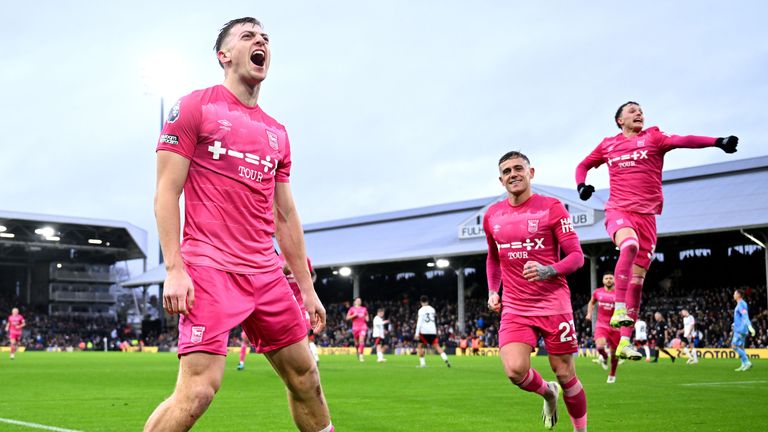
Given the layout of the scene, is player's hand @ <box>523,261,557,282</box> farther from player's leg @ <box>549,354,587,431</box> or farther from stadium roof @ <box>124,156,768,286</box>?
stadium roof @ <box>124,156,768,286</box>

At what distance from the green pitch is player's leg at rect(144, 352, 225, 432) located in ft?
15.6

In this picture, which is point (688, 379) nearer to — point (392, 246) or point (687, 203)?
point (687, 203)

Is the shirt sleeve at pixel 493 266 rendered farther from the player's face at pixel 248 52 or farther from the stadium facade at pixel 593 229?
the stadium facade at pixel 593 229

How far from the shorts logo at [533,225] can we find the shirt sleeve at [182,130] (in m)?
4.10

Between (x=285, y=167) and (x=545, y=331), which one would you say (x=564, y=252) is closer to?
(x=545, y=331)

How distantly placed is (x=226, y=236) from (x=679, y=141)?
5.98m

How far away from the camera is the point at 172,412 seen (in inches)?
166

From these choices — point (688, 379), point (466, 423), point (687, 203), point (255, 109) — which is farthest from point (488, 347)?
point (255, 109)

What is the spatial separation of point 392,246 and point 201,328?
1843 inches

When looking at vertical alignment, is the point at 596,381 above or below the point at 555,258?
below

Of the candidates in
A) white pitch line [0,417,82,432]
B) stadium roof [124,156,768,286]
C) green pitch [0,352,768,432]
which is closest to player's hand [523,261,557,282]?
green pitch [0,352,768,432]

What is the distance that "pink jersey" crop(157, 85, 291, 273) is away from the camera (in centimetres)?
454

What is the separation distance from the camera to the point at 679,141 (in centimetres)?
901

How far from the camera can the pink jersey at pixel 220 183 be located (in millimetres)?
4535
